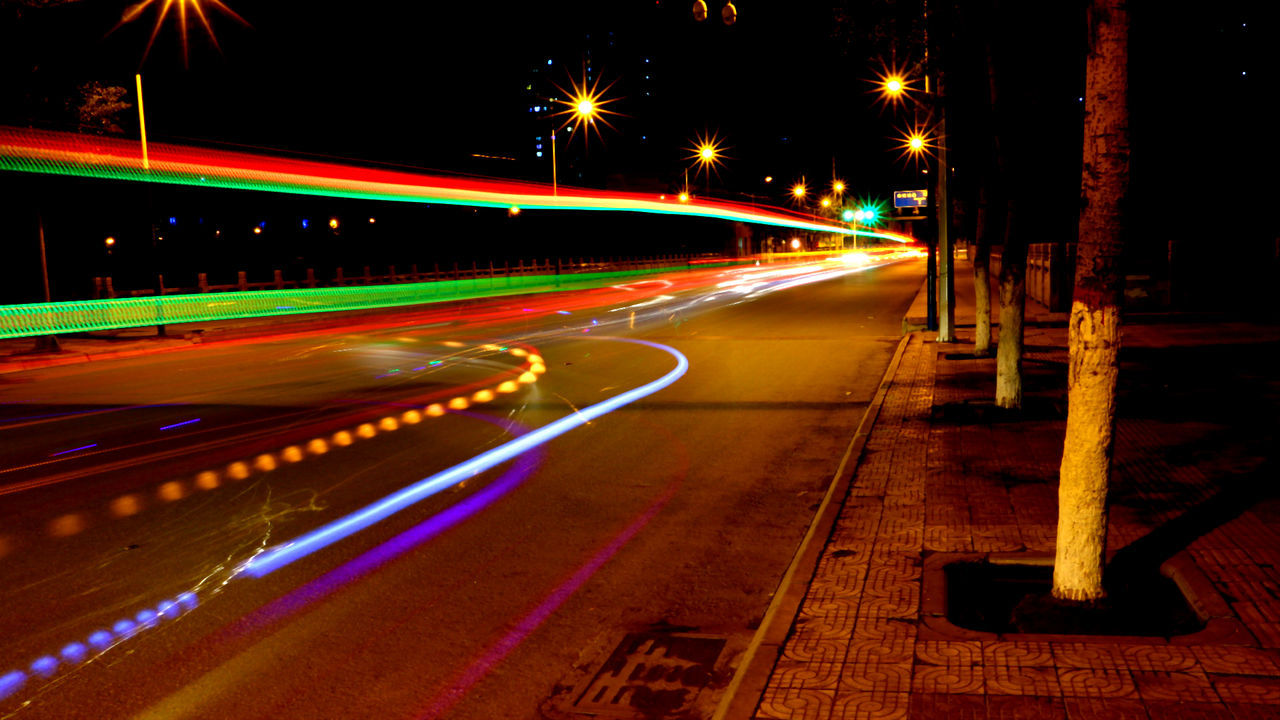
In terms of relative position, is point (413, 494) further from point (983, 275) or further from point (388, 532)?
point (983, 275)

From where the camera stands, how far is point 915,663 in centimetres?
454

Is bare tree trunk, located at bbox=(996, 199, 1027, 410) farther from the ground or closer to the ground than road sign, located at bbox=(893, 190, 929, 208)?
closer to the ground

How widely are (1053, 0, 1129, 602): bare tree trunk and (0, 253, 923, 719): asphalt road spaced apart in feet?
6.09

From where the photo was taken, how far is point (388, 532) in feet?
23.6

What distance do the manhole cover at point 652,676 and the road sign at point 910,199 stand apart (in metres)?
15.8

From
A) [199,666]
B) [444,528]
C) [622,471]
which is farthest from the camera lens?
[622,471]

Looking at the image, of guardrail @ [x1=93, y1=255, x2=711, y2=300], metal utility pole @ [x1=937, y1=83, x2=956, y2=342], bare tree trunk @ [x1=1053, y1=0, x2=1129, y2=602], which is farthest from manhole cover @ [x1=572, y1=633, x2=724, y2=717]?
guardrail @ [x1=93, y1=255, x2=711, y2=300]

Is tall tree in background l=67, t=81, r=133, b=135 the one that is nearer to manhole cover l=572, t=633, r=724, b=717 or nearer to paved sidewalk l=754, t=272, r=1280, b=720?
paved sidewalk l=754, t=272, r=1280, b=720

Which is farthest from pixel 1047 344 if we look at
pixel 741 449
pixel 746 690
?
pixel 746 690

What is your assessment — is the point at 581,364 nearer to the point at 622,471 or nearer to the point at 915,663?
the point at 622,471

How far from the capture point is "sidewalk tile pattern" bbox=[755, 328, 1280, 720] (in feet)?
13.4

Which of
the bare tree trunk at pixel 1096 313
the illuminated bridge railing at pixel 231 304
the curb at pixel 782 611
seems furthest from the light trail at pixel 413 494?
the illuminated bridge railing at pixel 231 304

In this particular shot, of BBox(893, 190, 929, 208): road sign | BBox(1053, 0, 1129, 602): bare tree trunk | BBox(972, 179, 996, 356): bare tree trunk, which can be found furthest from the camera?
BBox(893, 190, 929, 208): road sign

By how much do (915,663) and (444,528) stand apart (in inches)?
158
